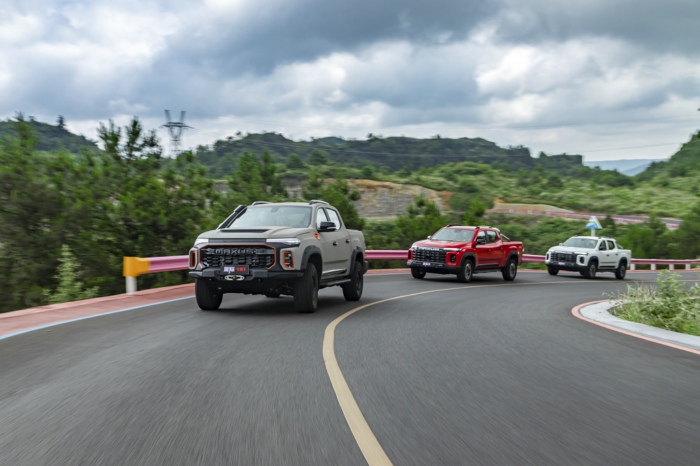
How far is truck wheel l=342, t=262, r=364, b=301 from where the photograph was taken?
14.1 meters

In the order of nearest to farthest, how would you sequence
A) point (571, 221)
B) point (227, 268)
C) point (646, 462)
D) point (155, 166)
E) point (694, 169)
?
point (646, 462) < point (227, 268) < point (155, 166) < point (571, 221) < point (694, 169)

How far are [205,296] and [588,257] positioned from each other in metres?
21.0

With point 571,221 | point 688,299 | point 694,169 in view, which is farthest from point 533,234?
point 694,169

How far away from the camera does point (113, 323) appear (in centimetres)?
1001

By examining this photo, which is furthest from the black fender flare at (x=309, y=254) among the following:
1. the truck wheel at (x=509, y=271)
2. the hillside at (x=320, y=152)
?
the hillside at (x=320, y=152)

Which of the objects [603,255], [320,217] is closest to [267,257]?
[320,217]

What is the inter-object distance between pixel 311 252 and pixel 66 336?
14.0 ft

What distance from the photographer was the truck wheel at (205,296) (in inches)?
459

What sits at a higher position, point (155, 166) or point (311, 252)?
point (155, 166)

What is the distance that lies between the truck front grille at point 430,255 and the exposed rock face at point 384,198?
6741cm

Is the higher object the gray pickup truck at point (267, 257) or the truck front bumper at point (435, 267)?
the gray pickup truck at point (267, 257)

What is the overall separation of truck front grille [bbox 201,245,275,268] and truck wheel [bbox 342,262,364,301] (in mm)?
3263

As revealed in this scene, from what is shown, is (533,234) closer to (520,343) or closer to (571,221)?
(571,221)

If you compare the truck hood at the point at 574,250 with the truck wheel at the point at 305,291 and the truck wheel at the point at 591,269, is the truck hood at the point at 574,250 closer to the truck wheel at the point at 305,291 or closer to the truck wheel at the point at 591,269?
the truck wheel at the point at 591,269
